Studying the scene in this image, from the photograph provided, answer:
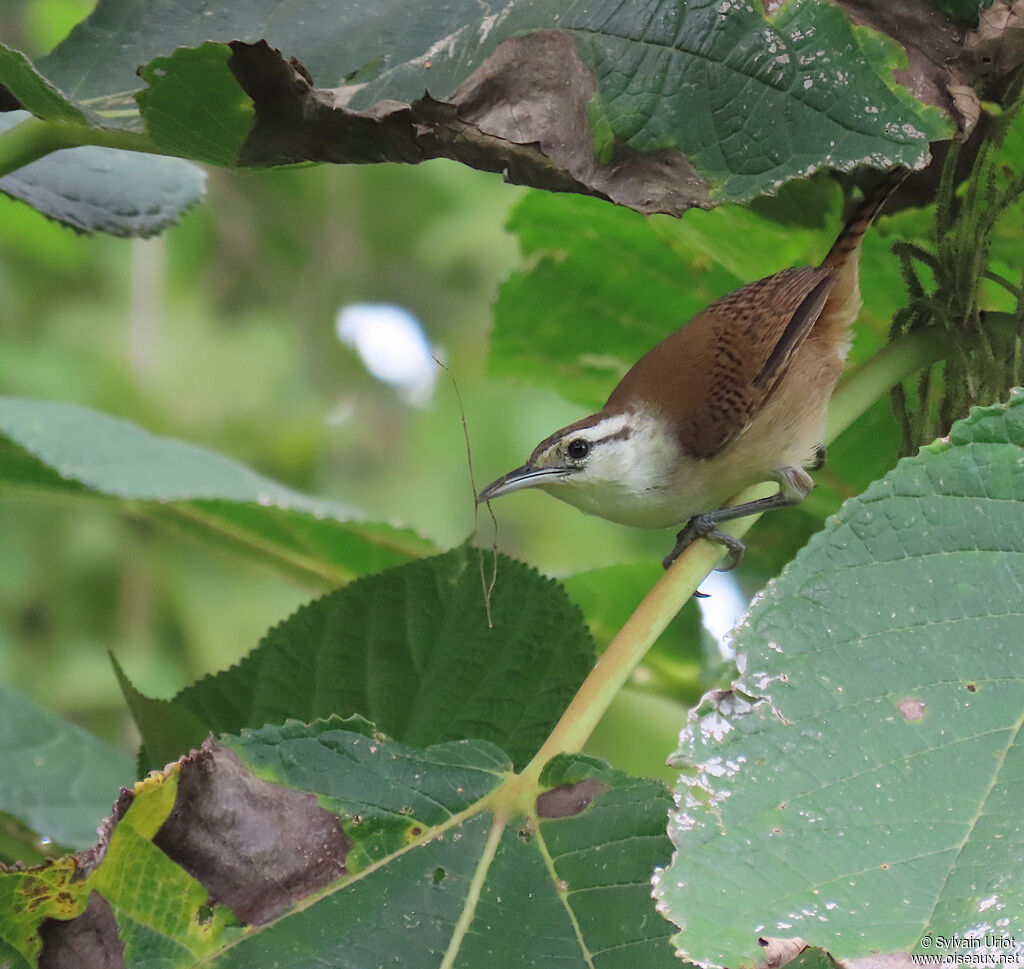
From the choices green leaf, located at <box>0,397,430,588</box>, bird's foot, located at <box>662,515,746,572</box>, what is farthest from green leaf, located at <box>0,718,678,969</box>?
green leaf, located at <box>0,397,430,588</box>

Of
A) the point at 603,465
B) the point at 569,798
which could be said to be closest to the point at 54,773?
the point at 603,465

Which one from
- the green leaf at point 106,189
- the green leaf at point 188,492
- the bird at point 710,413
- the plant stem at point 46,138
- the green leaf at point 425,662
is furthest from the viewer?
the bird at point 710,413

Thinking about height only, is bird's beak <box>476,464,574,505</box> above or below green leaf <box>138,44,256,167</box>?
below

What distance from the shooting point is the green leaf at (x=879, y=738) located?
100cm

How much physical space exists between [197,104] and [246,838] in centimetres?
83

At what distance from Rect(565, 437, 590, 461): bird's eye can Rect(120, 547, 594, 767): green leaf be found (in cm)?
100

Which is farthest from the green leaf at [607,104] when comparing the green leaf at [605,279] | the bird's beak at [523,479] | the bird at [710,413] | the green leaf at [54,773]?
the green leaf at [54,773]

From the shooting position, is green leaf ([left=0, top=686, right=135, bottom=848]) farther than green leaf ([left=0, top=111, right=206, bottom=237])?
Yes

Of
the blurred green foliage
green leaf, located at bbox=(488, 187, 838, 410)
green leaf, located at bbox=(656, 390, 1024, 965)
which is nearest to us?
green leaf, located at bbox=(656, 390, 1024, 965)

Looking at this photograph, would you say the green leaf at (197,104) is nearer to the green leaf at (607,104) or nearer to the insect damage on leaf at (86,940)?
the green leaf at (607,104)

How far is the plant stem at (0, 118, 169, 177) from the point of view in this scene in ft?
4.67

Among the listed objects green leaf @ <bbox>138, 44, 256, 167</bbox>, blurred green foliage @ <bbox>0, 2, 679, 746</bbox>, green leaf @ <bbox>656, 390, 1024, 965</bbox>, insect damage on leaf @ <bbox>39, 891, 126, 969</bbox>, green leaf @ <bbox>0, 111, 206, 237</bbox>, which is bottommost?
blurred green foliage @ <bbox>0, 2, 679, 746</bbox>

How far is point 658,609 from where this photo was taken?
53.4 inches

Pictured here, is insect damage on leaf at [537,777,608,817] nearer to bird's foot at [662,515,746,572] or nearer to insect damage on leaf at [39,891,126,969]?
bird's foot at [662,515,746,572]
